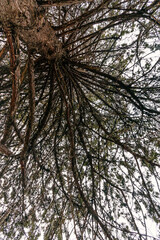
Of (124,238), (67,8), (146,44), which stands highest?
(67,8)

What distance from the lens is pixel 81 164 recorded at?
3186 millimetres

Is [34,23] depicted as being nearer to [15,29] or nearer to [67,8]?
[15,29]

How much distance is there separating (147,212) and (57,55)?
281 cm

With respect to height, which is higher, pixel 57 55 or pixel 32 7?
pixel 57 55

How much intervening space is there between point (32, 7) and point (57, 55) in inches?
36.2

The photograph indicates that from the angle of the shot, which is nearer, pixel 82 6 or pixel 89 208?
pixel 89 208

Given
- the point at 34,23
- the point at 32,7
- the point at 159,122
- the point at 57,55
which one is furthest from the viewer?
the point at 159,122

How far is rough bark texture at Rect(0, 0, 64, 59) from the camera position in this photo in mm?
1277

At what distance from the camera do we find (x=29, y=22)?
57.8 inches

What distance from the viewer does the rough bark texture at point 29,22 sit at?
1.28m

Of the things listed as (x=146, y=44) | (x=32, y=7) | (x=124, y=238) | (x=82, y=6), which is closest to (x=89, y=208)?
(x=124, y=238)

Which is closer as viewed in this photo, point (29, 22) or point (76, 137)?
point (29, 22)

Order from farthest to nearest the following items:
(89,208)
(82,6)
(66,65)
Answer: (82,6) < (66,65) < (89,208)

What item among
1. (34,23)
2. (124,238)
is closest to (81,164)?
(124,238)
